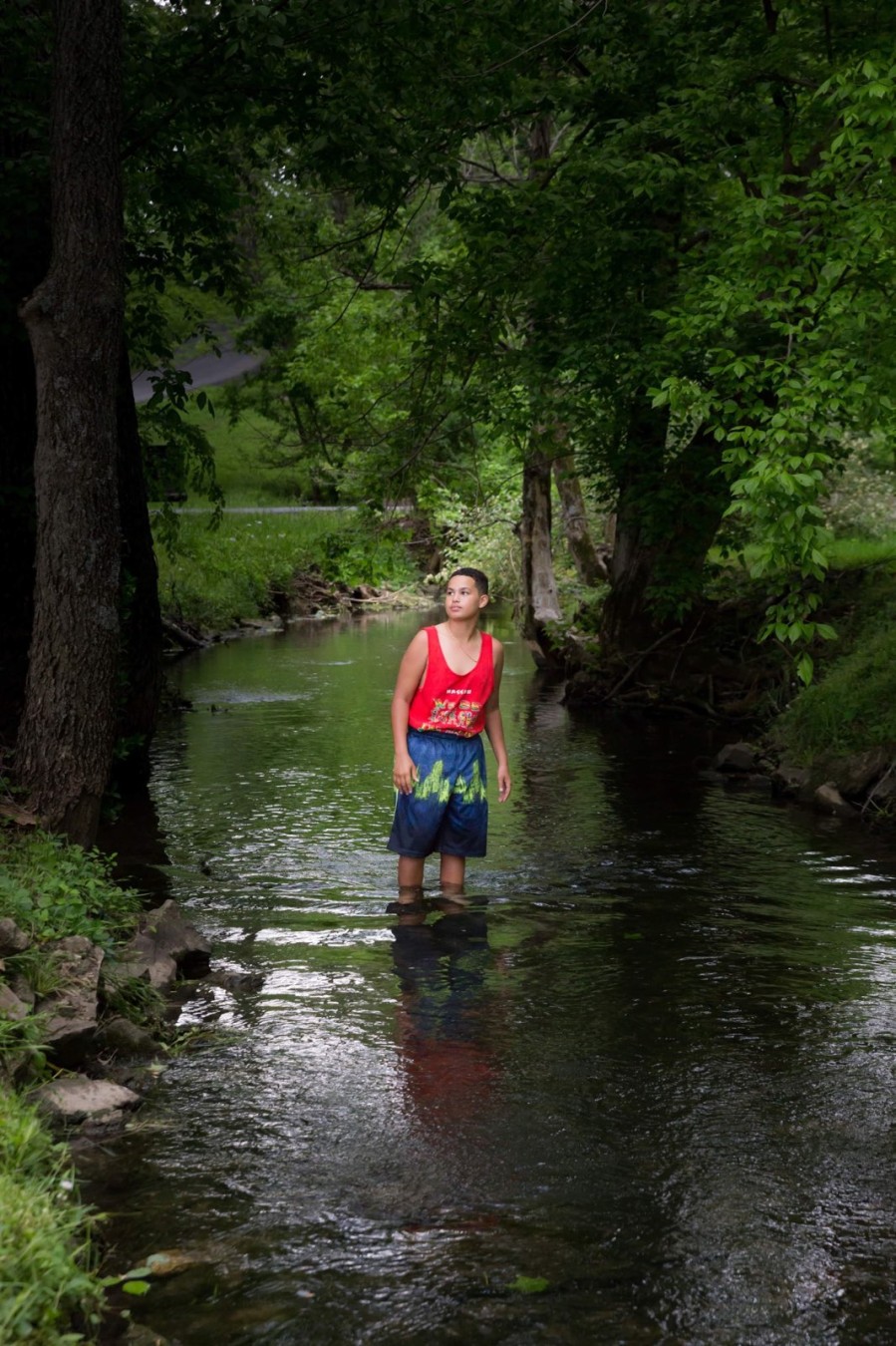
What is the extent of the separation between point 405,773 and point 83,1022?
3.23 meters

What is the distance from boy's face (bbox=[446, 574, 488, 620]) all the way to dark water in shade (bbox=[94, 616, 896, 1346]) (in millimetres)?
2003

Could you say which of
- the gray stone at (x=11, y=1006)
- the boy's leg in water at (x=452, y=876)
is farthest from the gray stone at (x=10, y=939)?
the boy's leg in water at (x=452, y=876)

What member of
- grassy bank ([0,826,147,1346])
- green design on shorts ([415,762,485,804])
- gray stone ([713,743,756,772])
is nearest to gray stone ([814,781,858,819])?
gray stone ([713,743,756,772])

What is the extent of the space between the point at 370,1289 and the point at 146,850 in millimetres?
7412

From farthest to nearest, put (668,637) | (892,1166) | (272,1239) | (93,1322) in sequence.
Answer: (668,637) → (892,1166) → (272,1239) → (93,1322)

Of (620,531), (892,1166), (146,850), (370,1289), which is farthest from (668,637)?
(370,1289)

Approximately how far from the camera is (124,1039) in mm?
6457

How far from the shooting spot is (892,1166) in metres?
5.41

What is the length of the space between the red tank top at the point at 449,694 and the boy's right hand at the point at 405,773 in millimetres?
243

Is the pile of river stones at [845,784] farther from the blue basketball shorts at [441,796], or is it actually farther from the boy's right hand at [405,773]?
the boy's right hand at [405,773]

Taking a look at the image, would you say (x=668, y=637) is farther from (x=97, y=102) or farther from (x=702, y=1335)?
(x=702, y=1335)

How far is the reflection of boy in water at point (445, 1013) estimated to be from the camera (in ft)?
20.0

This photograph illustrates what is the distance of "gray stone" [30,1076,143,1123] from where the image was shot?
5.44m

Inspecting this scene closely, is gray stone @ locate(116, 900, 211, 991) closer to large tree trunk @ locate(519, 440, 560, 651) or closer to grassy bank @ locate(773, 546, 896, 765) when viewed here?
grassy bank @ locate(773, 546, 896, 765)
